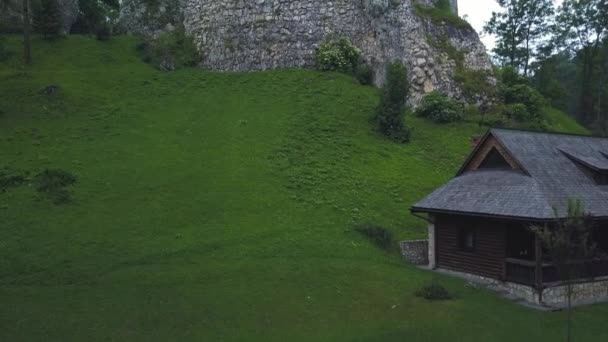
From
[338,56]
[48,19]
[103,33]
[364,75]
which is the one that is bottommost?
[364,75]

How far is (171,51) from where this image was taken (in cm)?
5441

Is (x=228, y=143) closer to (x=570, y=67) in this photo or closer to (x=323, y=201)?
(x=323, y=201)

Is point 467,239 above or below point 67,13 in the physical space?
below

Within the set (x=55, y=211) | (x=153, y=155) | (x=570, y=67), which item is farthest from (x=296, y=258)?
(x=570, y=67)

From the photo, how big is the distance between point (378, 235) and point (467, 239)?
14.5 feet

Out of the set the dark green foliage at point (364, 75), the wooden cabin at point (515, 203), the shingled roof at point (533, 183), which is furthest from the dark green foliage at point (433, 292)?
the dark green foliage at point (364, 75)

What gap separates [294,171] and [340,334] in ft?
57.4

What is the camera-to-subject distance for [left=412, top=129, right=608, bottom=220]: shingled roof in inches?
842

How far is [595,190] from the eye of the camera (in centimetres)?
2320

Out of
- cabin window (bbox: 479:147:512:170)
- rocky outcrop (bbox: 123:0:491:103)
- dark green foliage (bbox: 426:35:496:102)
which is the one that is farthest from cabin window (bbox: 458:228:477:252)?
dark green foliage (bbox: 426:35:496:102)

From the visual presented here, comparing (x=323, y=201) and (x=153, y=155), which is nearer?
(x=323, y=201)

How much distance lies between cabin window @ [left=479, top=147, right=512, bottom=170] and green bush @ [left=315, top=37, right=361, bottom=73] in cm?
2650

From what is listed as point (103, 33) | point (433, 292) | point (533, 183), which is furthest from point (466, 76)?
point (103, 33)

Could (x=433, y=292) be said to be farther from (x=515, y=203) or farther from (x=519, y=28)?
(x=519, y=28)
